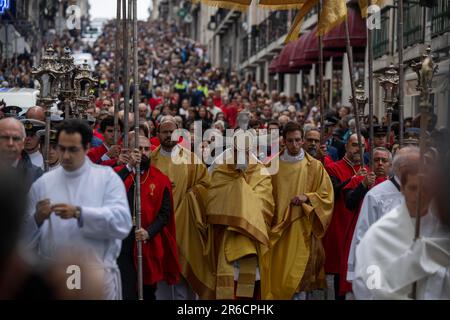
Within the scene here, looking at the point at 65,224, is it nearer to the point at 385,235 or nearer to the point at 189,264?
the point at 385,235

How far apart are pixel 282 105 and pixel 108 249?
63.5 feet

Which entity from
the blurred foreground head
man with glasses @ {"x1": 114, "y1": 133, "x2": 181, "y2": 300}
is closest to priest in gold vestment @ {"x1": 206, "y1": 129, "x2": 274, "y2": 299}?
man with glasses @ {"x1": 114, "y1": 133, "x2": 181, "y2": 300}

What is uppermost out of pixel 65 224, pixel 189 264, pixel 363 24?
pixel 363 24

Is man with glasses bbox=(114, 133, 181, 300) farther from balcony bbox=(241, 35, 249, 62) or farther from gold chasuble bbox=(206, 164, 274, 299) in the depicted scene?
balcony bbox=(241, 35, 249, 62)

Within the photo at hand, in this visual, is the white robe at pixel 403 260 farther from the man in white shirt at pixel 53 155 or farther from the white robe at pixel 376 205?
the man in white shirt at pixel 53 155

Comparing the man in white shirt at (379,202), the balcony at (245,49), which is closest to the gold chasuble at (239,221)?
the man in white shirt at (379,202)

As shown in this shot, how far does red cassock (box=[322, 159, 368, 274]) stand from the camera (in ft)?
34.1

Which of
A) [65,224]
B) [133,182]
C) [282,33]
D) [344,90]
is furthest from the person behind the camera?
[282,33]

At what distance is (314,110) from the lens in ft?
72.6

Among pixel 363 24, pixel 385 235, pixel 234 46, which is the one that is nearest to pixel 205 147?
pixel 385 235

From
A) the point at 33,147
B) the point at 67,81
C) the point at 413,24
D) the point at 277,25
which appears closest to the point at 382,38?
the point at 413,24

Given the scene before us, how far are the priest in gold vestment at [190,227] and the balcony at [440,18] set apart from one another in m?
8.47

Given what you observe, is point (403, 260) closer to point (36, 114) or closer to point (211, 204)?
point (211, 204)
